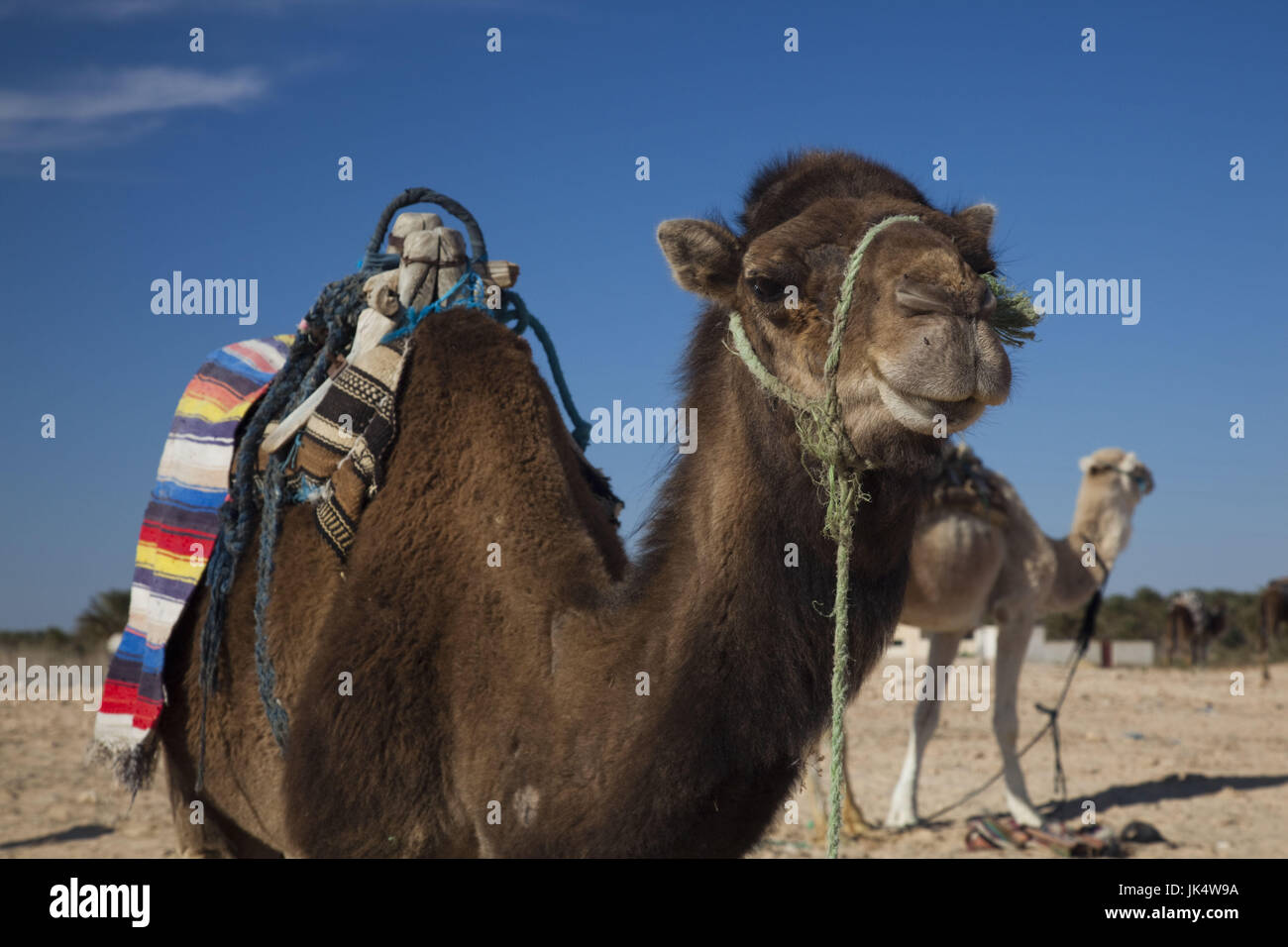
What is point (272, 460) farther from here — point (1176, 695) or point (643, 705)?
point (1176, 695)

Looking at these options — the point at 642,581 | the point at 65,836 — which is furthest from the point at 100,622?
the point at 642,581

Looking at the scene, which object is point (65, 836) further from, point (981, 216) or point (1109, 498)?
point (1109, 498)

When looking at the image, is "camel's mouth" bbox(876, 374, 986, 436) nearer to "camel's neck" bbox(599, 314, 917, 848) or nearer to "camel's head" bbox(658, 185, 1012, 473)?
"camel's head" bbox(658, 185, 1012, 473)

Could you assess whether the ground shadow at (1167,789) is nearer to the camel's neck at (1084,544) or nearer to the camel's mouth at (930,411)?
the camel's neck at (1084,544)

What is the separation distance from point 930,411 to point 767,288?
2.08ft

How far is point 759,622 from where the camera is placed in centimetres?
288

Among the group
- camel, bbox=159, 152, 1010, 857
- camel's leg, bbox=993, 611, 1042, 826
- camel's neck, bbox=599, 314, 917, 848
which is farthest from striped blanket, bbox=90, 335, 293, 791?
camel's leg, bbox=993, 611, 1042, 826

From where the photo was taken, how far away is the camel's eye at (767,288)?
2.92 metres

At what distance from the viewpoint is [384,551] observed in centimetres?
345

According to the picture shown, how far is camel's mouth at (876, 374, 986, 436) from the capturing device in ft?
8.27

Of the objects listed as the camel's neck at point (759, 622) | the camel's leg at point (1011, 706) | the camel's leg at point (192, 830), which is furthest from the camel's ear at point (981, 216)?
the camel's leg at point (1011, 706)

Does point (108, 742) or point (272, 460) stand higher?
point (272, 460)
